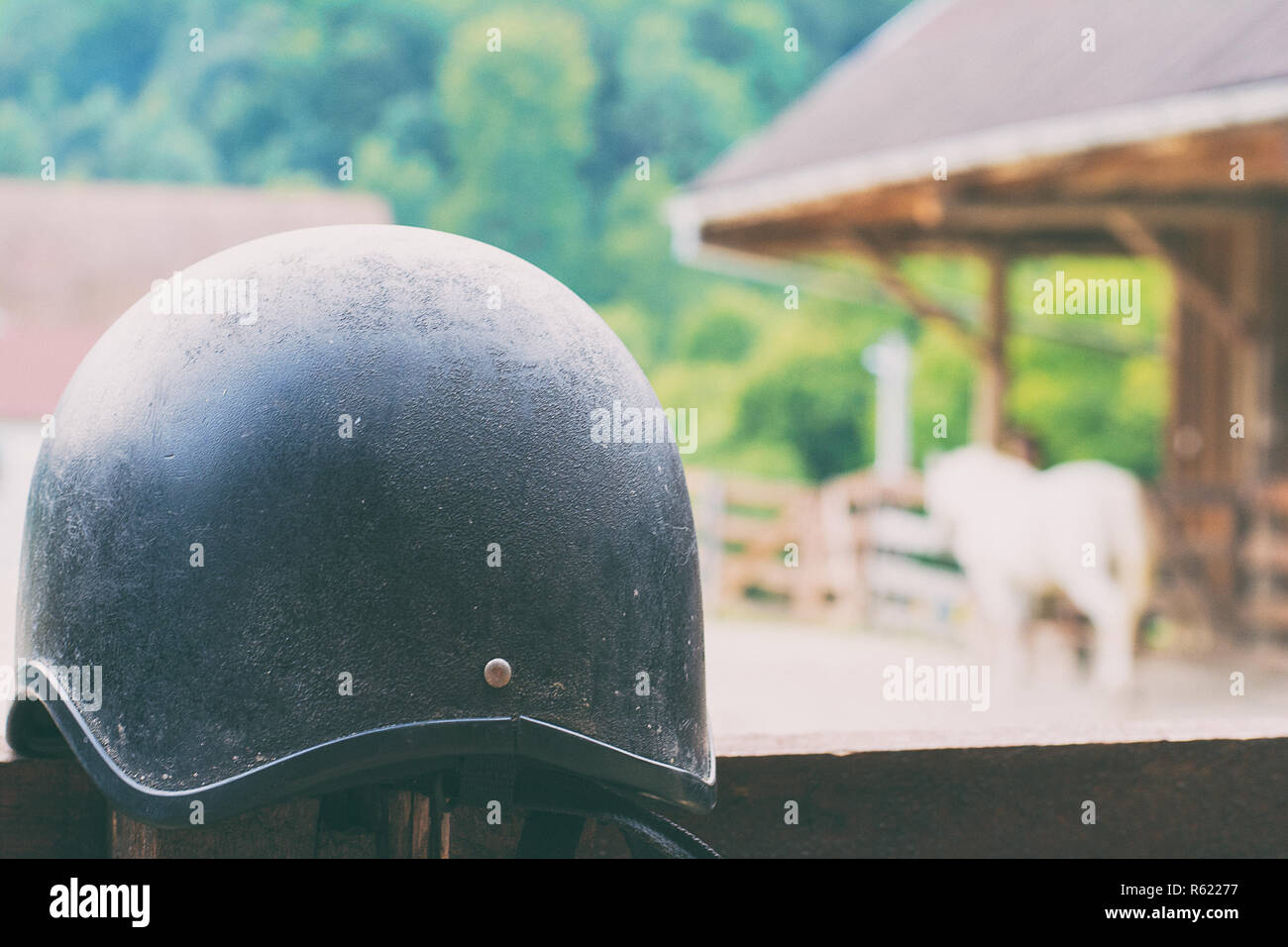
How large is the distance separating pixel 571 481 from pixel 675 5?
50.1m

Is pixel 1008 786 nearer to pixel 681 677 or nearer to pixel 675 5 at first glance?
pixel 681 677

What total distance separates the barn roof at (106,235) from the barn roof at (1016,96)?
26.0 m

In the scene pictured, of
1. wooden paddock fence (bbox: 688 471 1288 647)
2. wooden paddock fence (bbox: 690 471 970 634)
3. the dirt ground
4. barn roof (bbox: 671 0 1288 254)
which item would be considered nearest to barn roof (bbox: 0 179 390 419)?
wooden paddock fence (bbox: 690 471 970 634)

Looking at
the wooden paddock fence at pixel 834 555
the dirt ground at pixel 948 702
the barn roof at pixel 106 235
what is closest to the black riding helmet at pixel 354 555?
the dirt ground at pixel 948 702

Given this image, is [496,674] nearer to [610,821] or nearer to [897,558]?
[610,821]

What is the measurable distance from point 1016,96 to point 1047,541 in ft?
7.59

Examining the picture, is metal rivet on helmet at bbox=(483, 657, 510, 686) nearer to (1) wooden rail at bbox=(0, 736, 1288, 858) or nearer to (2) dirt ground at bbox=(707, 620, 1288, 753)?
(1) wooden rail at bbox=(0, 736, 1288, 858)

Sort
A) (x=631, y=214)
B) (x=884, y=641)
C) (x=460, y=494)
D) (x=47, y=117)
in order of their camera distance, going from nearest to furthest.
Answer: (x=460, y=494), (x=884, y=641), (x=631, y=214), (x=47, y=117)

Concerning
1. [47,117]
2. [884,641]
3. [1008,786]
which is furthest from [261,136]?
[1008,786]

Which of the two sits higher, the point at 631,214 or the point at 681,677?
the point at 631,214

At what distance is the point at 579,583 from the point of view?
4.41 feet

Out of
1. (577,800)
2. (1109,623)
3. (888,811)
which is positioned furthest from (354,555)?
(1109,623)
